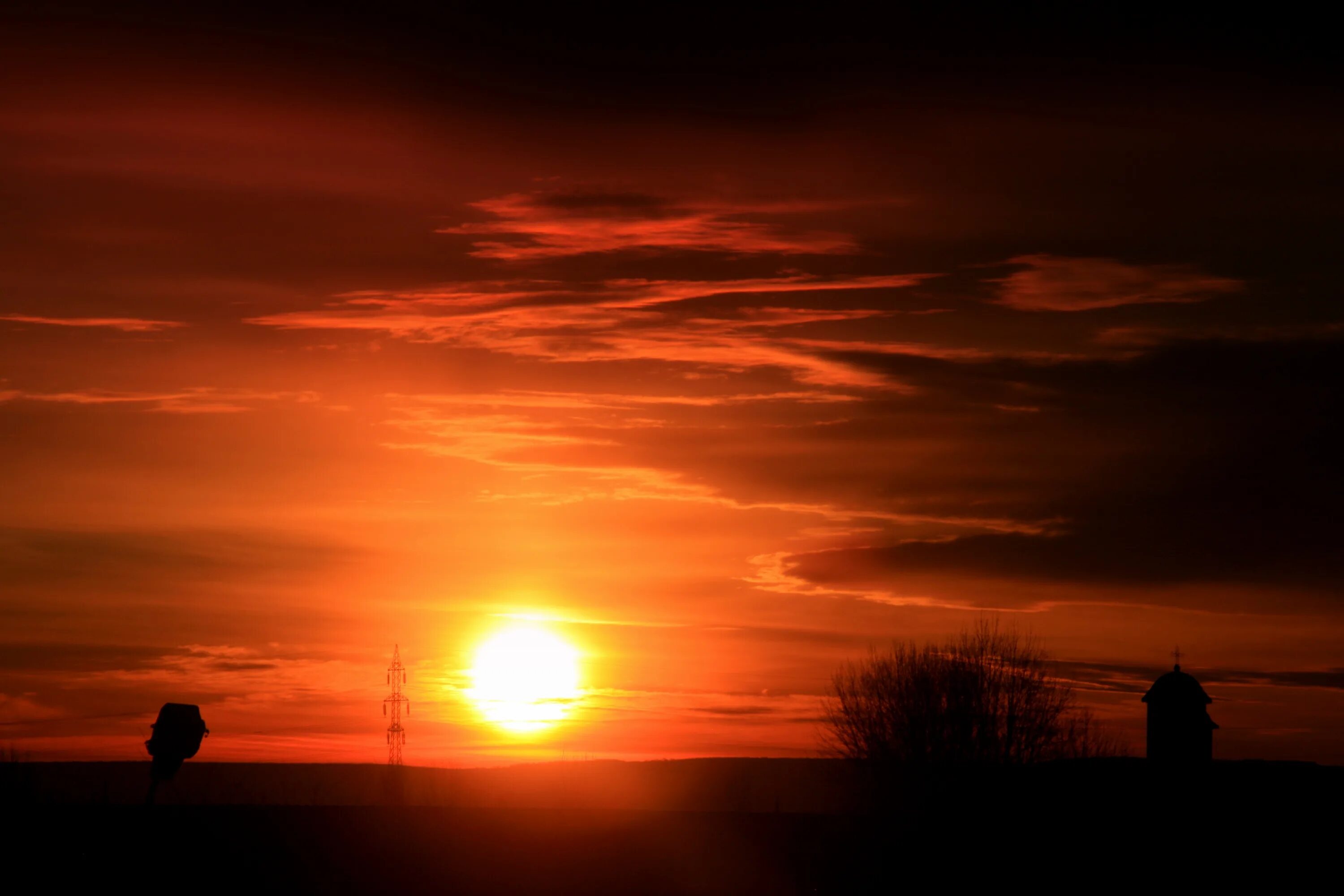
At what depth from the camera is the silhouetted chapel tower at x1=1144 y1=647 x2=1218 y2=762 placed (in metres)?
69.2

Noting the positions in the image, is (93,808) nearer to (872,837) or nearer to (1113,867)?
(872,837)

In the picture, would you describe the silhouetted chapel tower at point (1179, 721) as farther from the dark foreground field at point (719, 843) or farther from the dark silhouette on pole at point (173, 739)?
the dark silhouette on pole at point (173, 739)

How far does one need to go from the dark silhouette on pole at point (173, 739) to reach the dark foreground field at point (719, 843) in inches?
76.8

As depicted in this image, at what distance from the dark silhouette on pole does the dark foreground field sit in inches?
76.8

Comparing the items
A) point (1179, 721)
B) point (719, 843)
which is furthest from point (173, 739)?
point (1179, 721)

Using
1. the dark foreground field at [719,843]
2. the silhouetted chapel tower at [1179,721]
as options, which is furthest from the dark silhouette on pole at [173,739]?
the silhouetted chapel tower at [1179,721]

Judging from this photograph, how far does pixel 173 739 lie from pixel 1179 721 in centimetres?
A: 4791

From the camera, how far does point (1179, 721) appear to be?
69.8 m

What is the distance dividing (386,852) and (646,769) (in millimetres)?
101389

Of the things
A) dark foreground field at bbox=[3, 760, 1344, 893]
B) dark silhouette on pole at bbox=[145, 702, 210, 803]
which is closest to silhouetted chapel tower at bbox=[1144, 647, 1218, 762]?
dark foreground field at bbox=[3, 760, 1344, 893]

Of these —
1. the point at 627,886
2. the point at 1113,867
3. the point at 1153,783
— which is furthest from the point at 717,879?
the point at 1153,783

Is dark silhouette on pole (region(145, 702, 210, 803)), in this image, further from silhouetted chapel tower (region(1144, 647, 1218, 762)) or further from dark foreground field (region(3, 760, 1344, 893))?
silhouetted chapel tower (region(1144, 647, 1218, 762))

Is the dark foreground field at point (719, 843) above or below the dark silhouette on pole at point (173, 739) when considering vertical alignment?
below

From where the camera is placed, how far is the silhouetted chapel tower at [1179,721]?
2724 inches
